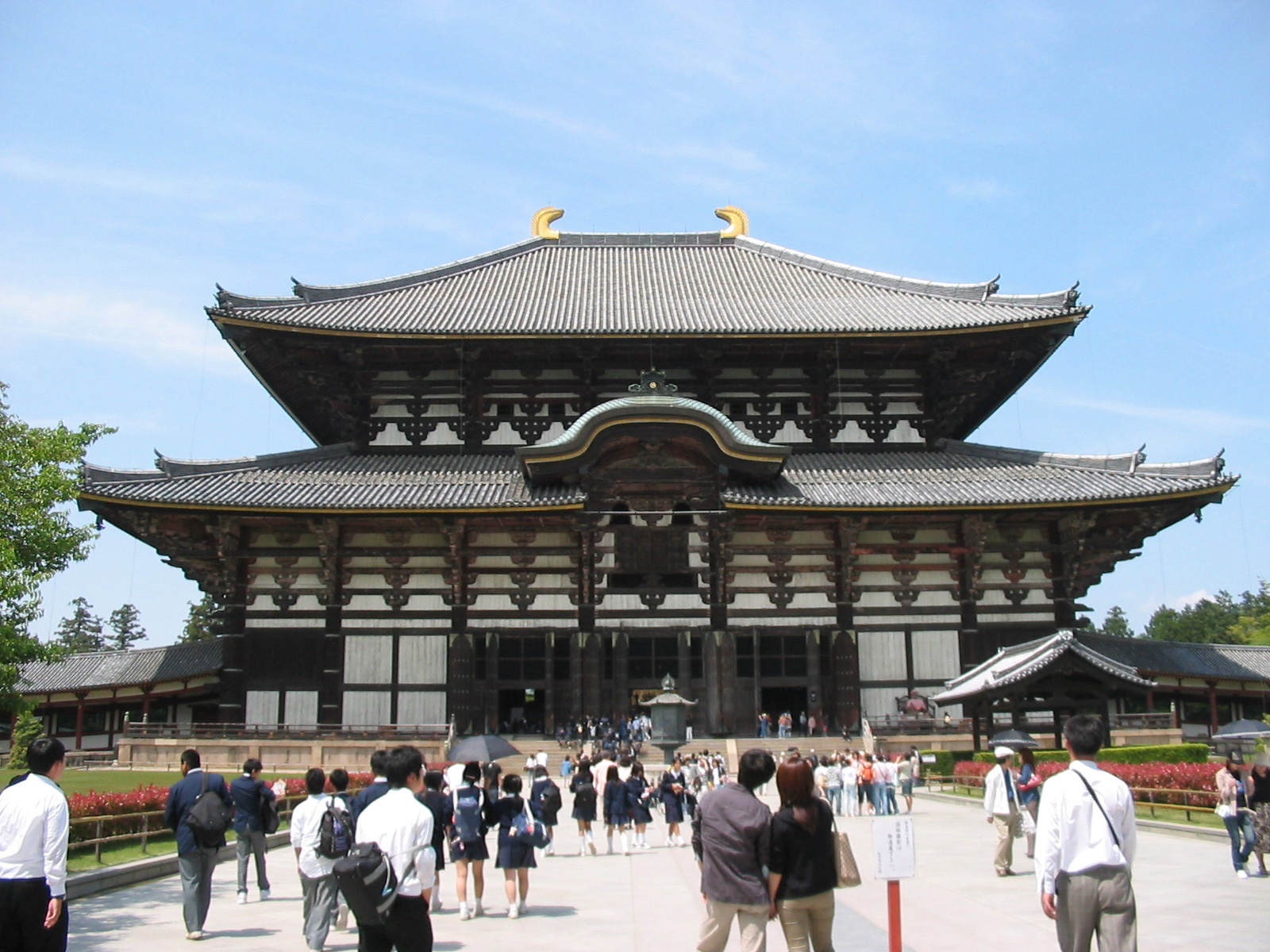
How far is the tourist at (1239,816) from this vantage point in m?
14.0

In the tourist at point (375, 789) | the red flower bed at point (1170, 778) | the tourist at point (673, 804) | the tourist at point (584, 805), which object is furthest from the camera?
the red flower bed at point (1170, 778)

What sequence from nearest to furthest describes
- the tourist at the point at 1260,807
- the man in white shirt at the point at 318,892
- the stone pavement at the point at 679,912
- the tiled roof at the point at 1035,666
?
1. the man in white shirt at the point at 318,892
2. the stone pavement at the point at 679,912
3. the tourist at the point at 1260,807
4. the tiled roof at the point at 1035,666

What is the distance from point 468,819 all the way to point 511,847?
59cm

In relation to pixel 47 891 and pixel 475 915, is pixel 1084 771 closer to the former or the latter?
pixel 47 891

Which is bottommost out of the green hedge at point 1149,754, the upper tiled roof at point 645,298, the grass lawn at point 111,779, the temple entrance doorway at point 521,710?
the grass lawn at point 111,779

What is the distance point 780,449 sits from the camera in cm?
3256

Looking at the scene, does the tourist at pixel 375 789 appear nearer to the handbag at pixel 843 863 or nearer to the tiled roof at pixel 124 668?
the handbag at pixel 843 863

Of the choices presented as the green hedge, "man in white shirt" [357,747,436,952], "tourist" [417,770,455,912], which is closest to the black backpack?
"tourist" [417,770,455,912]

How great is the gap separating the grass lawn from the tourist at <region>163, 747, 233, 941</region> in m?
12.4

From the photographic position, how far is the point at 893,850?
878 cm

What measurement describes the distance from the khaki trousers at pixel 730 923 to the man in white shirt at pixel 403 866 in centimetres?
193

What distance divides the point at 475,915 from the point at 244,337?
2608 centimetres

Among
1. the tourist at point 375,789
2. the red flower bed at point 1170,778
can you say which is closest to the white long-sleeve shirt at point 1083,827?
the tourist at point 375,789

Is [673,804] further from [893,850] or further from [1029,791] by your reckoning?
[893,850]
